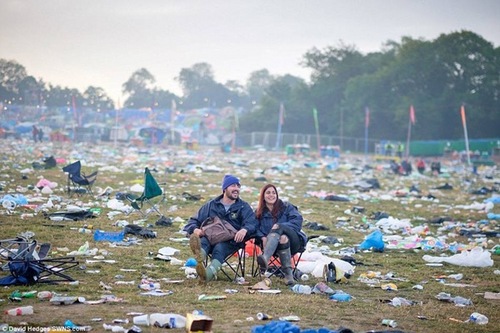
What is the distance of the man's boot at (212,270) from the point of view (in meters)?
7.85

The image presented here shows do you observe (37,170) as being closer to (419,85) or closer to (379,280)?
(379,280)

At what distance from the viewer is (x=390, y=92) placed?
7125 cm

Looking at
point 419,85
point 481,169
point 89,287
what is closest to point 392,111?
point 419,85

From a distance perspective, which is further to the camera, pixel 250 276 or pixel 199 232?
pixel 250 276

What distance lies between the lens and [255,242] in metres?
8.60

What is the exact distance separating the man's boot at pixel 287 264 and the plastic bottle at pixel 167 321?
92.3 inches

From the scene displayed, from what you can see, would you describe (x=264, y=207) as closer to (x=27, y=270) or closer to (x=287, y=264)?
(x=287, y=264)

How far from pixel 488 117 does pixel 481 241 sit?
58.0 metres

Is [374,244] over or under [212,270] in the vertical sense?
under

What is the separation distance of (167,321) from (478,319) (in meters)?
2.68

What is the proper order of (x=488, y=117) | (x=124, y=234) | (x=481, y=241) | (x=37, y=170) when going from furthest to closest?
(x=488, y=117), (x=37, y=170), (x=481, y=241), (x=124, y=234)

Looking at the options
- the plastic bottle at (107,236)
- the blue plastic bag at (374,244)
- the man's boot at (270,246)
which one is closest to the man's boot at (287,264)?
the man's boot at (270,246)

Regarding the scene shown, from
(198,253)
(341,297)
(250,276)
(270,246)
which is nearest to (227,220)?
(270,246)

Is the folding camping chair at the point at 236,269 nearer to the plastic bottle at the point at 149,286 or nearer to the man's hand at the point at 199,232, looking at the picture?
the man's hand at the point at 199,232
